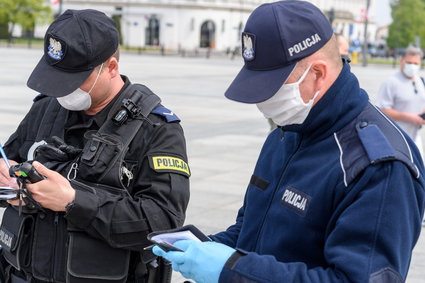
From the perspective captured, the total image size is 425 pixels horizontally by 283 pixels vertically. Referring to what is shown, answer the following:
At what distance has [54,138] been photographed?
3.04m

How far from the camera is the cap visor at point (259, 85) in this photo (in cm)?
221

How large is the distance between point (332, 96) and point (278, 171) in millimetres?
302

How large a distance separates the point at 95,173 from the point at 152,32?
89502mm

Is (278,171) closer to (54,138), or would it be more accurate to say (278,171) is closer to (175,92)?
(54,138)

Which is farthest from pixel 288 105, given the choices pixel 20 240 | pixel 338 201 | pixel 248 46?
pixel 20 240

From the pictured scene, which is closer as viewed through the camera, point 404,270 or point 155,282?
point 404,270

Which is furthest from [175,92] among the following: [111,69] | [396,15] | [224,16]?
[396,15]

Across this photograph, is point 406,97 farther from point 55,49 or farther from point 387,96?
point 55,49

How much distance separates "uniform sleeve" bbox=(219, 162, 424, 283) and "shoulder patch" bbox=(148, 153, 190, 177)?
973mm

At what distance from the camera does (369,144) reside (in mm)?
2129

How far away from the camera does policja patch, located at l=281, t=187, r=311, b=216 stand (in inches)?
→ 86.0

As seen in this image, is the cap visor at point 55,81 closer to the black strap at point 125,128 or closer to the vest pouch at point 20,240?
the black strap at point 125,128

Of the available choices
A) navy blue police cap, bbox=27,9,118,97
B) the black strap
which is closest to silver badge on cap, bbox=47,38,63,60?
navy blue police cap, bbox=27,9,118,97

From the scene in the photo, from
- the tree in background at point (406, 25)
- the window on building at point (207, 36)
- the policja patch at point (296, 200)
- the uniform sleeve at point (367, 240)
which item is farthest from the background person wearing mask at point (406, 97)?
the tree in background at point (406, 25)
